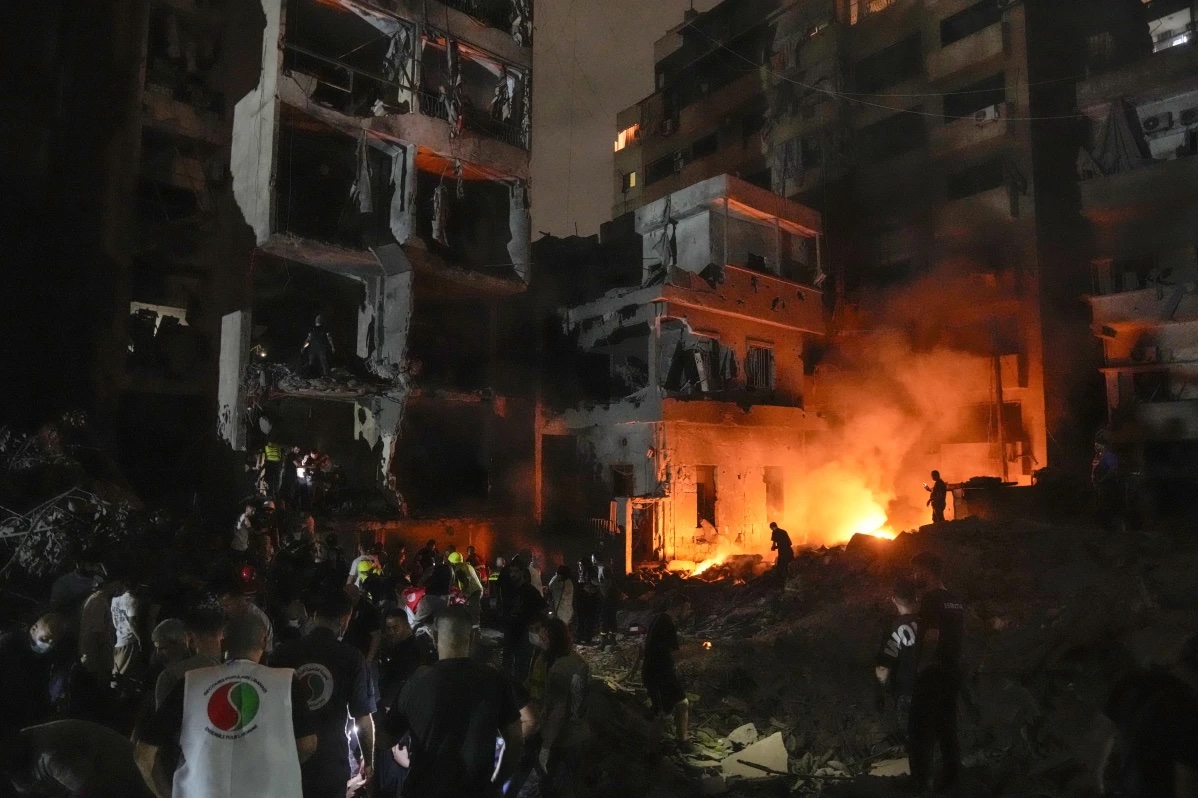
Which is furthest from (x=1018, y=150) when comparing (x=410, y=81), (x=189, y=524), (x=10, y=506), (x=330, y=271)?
(x=10, y=506)

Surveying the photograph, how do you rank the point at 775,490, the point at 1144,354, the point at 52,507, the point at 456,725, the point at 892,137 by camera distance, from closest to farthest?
1. the point at 456,725
2. the point at 52,507
3. the point at 1144,354
4. the point at 775,490
5. the point at 892,137

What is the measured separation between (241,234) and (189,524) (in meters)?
7.56

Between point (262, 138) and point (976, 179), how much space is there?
80.6 feet

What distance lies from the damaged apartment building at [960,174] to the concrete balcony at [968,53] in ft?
0.18

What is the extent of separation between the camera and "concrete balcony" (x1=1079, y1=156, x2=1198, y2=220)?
23.3 meters

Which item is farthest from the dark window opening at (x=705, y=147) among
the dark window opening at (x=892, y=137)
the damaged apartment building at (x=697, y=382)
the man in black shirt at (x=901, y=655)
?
the man in black shirt at (x=901, y=655)

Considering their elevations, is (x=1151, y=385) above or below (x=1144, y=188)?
below

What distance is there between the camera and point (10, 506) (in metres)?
12.9

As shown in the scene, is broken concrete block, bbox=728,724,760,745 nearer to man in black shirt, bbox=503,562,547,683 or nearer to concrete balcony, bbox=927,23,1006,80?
man in black shirt, bbox=503,562,547,683

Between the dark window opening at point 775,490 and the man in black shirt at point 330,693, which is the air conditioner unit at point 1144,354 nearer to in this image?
the dark window opening at point 775,490

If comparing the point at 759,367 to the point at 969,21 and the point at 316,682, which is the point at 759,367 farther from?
the point at 316,682

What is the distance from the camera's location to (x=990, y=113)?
91.1 feet

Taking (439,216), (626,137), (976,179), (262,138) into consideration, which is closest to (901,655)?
(439,216)

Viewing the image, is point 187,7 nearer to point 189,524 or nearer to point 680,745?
point 189,524
